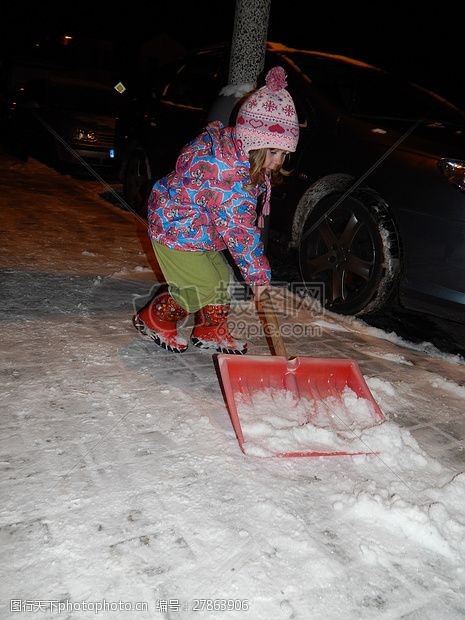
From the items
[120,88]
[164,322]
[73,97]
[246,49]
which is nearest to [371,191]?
[246,49]

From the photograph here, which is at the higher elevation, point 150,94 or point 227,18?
point 227,18

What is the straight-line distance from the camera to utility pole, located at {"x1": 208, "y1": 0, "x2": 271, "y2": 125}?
3.68 m

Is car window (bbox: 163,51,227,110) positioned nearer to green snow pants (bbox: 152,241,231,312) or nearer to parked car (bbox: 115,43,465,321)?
parked car (bbox: 115,43,465,321)

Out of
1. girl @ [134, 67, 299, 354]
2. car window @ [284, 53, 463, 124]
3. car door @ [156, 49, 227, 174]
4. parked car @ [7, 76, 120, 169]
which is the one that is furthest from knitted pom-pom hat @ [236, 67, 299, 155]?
parked car @ [7, 76, 120, 169]

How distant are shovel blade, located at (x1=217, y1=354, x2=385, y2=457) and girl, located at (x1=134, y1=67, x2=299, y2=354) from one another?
36cm

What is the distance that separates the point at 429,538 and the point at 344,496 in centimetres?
30

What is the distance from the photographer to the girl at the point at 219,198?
231 centimetres

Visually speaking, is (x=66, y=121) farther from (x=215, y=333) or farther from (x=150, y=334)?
(x=215, y=333)

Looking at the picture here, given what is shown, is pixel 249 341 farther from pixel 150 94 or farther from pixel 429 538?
pixel 150 94

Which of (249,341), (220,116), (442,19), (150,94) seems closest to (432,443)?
(249,341)

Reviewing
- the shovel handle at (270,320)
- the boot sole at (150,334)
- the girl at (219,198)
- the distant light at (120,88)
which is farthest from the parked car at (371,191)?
the distant light at (120,88)

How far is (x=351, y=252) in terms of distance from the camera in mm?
3506

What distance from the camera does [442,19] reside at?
12805mm

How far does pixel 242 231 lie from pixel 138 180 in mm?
3926
